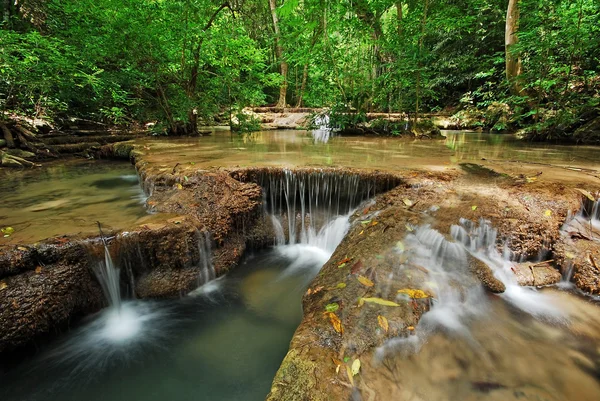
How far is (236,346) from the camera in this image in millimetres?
2820

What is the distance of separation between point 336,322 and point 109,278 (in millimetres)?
2534

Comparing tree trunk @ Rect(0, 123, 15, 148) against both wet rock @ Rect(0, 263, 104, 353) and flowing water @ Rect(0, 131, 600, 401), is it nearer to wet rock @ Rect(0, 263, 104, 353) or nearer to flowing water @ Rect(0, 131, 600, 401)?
flowing water @ Rect(0, 131, 600, 401)

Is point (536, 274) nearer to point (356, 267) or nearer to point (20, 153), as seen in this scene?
point (356, 267)

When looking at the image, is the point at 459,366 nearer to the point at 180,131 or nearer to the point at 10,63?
the point at 10,63

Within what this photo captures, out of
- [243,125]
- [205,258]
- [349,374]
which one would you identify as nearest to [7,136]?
[243,125]

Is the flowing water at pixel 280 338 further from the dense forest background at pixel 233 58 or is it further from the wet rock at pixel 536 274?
the dense forest background at pixel 233 58

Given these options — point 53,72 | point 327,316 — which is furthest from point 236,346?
point 53,72

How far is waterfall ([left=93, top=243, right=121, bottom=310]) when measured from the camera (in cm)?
303

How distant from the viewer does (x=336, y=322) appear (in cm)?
207

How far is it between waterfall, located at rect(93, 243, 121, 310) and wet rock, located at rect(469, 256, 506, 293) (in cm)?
371

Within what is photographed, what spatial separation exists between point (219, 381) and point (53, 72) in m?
8.37

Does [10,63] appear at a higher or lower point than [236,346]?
higher

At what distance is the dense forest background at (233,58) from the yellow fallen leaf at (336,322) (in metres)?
7.64

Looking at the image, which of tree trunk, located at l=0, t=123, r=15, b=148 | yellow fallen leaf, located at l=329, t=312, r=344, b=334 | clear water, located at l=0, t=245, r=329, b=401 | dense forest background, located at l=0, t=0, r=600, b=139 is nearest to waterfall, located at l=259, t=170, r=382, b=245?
clear water, located at l=0, t=245, r=329, b=401
